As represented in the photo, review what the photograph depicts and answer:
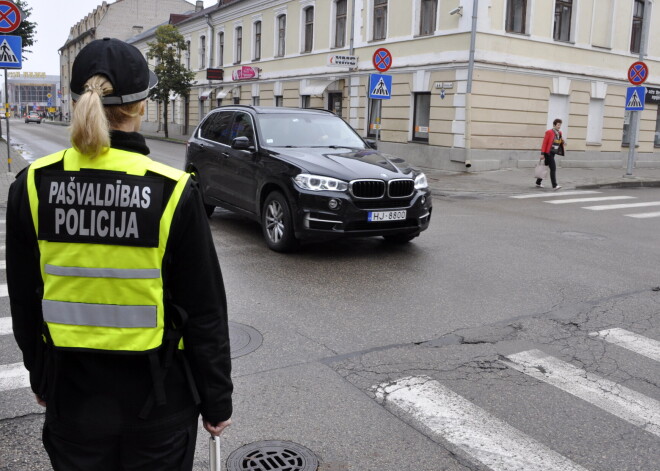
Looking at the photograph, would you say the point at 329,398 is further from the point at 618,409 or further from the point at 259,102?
the point at 259,102

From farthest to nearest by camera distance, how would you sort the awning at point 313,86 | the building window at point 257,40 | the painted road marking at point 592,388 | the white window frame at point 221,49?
the white window frame at point 221,49 → the building window at point 257,40 → the awning at point 313,86 → the painted road marking at point 592,388

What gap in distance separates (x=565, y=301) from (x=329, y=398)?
10.9 ft

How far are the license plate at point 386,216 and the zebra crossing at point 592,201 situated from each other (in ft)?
21.9

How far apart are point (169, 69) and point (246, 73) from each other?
7.88m

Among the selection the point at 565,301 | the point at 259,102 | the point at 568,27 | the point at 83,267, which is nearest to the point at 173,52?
the point at 259,102

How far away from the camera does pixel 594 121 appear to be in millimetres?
25156

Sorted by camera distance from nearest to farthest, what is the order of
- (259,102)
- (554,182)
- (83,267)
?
(83,267), (554,182), (259,102)

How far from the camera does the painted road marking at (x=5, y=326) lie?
525 cm

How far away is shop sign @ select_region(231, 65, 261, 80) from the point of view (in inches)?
1399

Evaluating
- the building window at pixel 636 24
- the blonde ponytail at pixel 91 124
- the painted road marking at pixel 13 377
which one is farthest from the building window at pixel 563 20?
the blonde ponytail at pixel 91 124

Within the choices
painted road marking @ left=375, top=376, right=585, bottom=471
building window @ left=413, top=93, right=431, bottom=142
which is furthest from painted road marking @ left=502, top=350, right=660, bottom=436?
building window @ left=413, top=93, right=431, bottom=142

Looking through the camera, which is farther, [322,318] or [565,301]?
[565,301]

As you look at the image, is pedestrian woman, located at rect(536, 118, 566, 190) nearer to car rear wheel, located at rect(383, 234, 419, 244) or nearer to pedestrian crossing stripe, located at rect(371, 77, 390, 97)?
pedestrian crossing stripe, located at rect(371, 77, 390, 97)

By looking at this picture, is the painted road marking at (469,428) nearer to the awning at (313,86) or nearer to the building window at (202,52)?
the awning at (313,86)
